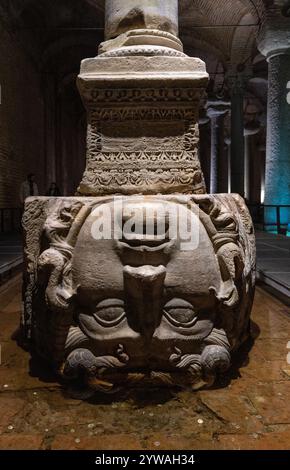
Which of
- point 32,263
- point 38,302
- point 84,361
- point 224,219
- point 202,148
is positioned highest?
point 202,148

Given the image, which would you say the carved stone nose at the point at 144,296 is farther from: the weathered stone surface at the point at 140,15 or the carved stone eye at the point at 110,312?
the weathered stone surface at the point at 140,15

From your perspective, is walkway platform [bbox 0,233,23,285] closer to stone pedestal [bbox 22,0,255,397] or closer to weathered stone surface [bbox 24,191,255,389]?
stone pedestal [bbox 22,0,255,397]

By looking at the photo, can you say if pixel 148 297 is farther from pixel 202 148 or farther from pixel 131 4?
pixel 202 148

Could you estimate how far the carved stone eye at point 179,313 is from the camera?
2.02 meters

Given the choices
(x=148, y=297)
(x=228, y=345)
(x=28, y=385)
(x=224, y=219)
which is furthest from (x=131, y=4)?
(x=28, y=385)

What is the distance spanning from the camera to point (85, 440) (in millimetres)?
1531

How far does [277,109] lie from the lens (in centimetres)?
962

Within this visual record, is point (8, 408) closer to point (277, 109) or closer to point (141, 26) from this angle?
point (141, 26)

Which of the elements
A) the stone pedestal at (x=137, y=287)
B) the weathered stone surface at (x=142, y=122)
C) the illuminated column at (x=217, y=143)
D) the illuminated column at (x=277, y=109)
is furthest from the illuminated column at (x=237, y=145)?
the stone pedestal at (x=137, y=287)

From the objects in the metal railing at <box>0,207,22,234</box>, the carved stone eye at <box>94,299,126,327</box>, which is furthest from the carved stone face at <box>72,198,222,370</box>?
the metal railing at <box>0,207,22,234</box>

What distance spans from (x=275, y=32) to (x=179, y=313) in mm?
9430

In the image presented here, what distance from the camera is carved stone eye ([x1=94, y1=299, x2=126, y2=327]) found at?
2.01 meters
